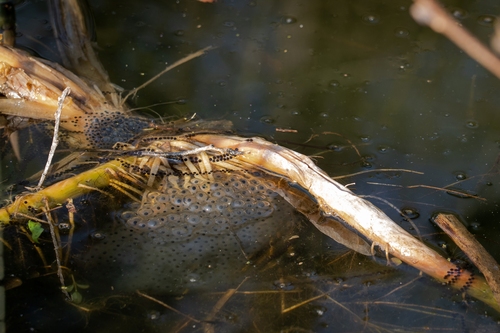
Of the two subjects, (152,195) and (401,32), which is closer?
(152,195)

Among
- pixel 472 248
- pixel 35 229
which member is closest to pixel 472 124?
pixel 472 248

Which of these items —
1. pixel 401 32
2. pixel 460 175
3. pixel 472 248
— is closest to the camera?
pixel 472 248

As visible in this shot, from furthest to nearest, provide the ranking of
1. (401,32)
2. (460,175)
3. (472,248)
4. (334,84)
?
1. (401,32)
2. (334,84)
3. (460,175)
4. (472,248)

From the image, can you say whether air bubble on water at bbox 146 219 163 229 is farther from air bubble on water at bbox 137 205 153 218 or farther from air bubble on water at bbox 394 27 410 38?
air bubble on water at bbox 394 27 410 38

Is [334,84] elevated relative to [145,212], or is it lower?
elevated

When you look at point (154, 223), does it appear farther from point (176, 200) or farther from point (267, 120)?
point (267, 120)

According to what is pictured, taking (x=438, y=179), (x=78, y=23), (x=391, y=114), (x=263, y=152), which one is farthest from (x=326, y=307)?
(x=78, y=23)

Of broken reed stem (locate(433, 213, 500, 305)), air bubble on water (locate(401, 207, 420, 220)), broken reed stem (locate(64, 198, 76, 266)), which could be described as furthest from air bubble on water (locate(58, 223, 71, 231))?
broken reed stem (locate(433, 213, 500, 305))
